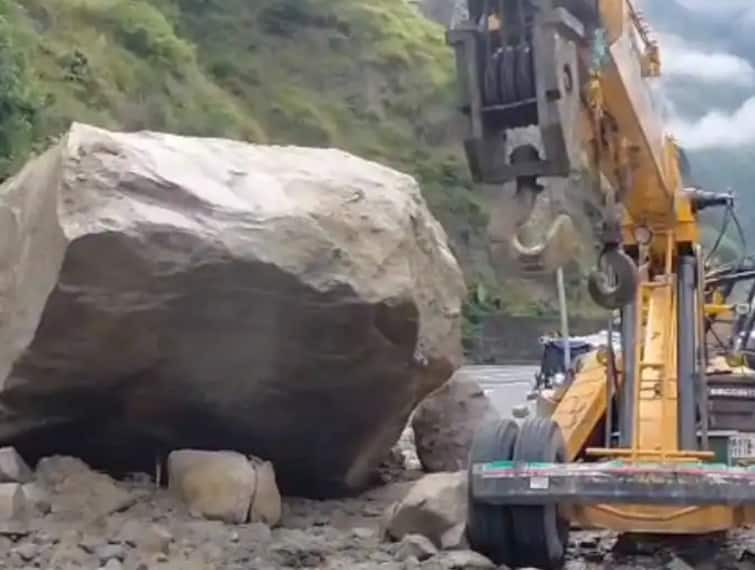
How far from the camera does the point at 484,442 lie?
7176mm

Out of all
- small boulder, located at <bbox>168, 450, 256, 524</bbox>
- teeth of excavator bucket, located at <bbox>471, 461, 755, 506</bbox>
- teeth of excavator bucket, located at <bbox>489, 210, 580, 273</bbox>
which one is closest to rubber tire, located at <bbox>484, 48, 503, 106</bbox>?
teeth of excavator bucket, located at <bbox>489, 210, 580, 273</bbox>

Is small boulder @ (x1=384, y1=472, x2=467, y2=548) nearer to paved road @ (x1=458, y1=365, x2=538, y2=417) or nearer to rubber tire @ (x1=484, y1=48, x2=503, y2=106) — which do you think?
rubber tire @ (x1=484, y1=48, x2=503, y2=106)

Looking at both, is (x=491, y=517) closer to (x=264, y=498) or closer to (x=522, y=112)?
(x=264, y=498)

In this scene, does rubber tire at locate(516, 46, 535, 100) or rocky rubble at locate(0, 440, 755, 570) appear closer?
rubber tire at locate(516, 46, 535, 100)

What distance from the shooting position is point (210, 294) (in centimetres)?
697

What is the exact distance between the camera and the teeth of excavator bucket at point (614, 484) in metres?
6.62

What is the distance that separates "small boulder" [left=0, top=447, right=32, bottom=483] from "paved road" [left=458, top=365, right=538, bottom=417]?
30.3 feet

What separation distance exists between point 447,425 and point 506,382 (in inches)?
544

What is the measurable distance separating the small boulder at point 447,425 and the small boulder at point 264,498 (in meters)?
1.87

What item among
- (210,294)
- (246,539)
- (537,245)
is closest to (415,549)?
(246,539)

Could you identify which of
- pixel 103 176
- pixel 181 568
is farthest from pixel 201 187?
pixel 181 568

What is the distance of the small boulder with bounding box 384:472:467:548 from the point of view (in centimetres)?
730

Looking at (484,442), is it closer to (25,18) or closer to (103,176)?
(103,176)

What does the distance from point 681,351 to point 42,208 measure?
122 inches
